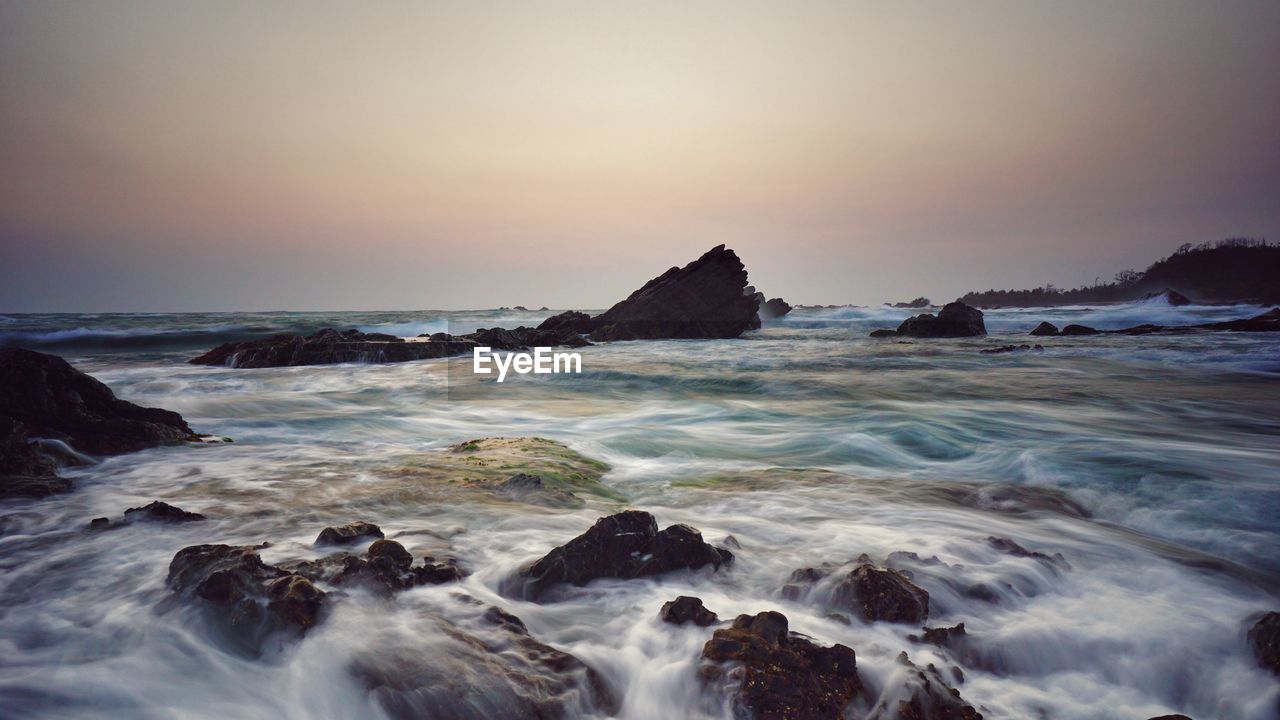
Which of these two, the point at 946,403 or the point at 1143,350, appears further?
the point at 1143,350

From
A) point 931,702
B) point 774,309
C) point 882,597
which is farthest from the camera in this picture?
point 774,309

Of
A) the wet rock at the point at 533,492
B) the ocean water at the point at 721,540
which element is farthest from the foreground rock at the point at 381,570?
the wet rock at the point at 533,492

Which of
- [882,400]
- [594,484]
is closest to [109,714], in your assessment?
[594,484]

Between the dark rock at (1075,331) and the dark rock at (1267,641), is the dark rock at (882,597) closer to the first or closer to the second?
the dark rock at (1267,641)

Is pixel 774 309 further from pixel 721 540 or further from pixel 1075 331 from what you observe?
pixel 721 540

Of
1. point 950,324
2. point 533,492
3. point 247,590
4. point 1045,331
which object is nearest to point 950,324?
point 950,324

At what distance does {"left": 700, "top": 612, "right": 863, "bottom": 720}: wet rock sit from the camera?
205 centimetres

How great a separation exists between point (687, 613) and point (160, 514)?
Answer: 140 inches

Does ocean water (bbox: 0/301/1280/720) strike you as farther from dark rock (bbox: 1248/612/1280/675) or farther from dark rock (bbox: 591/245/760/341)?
dark rock (bbox: 591/245/760/341)

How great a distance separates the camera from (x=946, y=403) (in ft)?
33.3

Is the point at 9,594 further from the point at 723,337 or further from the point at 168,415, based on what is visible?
the point at 723,337

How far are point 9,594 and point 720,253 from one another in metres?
33.0

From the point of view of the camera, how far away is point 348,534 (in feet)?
11.2

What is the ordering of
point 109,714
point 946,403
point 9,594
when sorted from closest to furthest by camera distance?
point 109,714
point 9,594
point 946,403
